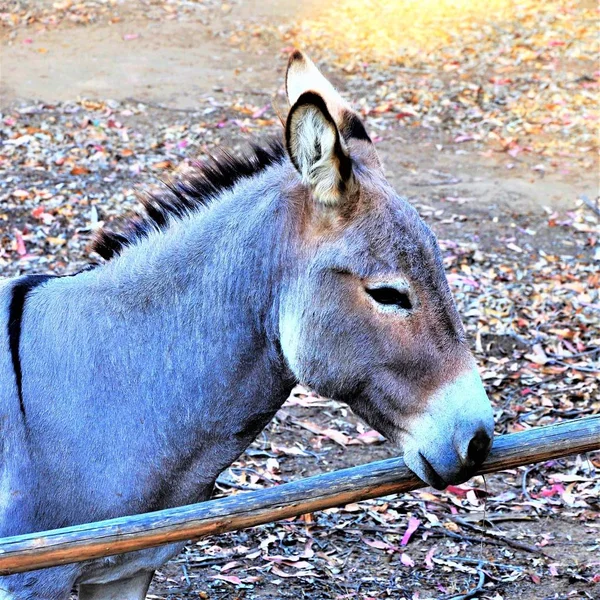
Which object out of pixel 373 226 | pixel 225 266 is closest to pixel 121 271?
pixel 225 266

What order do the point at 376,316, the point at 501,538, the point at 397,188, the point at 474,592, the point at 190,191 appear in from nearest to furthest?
the point at 376,316
the point at 190,191
the point at 474,592
the point at 501,538
the point at 397,188

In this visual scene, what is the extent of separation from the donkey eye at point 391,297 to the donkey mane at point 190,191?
26.7 inches

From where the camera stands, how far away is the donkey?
9.20ft

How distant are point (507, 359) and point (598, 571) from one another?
2.12m

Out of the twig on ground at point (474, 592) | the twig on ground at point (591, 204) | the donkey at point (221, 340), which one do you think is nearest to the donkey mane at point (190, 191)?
the donkey at point (221, 340)

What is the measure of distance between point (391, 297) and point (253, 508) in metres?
0.80

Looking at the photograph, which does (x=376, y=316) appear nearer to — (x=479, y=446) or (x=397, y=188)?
(x=479, y=446)

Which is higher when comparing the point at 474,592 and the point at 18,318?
the point at 18,318

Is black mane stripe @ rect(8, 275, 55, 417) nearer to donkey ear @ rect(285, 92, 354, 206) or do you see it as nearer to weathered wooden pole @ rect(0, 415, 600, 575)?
weathered wooden pole @ rect(0, 415, 600, 575)

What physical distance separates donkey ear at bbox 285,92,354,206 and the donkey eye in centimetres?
34

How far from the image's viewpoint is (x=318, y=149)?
2830mm

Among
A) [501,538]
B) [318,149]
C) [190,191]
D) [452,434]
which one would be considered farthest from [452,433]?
[501,538]

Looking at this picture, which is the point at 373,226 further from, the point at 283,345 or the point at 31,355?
the point at 31,355

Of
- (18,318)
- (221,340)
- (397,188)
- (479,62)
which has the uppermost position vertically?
(18,318)
